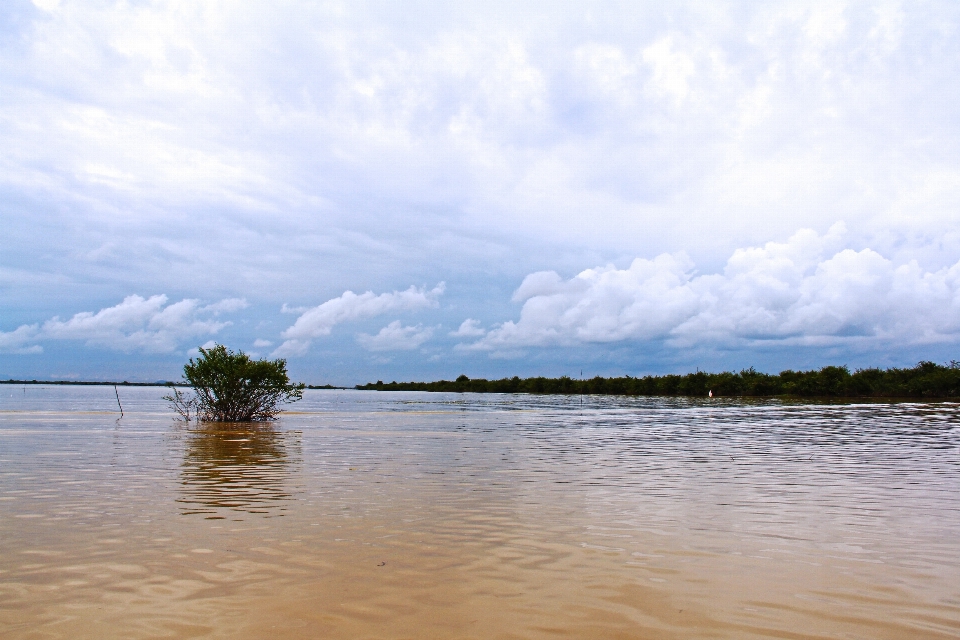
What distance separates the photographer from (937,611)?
551 centimetres

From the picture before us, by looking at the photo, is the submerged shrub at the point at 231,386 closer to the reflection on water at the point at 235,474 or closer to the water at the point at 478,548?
the reflection on water at the point at 235,474

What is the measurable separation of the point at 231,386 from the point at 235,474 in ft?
73.0

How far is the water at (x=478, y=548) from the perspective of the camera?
5266 mm

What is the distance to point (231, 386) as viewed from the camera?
3484 centimetres

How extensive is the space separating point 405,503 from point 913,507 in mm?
8218

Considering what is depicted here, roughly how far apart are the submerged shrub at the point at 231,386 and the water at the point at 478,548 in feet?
60.3

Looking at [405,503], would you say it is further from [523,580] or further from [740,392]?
[740,392]

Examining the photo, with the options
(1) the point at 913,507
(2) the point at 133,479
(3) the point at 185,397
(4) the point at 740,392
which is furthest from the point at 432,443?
(4) the point at 740,392

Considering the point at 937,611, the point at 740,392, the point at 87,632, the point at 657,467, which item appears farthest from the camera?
the point at 740,392

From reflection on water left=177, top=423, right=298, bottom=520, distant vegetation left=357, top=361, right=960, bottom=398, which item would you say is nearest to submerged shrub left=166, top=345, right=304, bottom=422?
reflection on water left=177, top=423, right=298, bottom=520

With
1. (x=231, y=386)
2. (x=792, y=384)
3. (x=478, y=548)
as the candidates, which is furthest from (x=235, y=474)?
(x=792, y=384)

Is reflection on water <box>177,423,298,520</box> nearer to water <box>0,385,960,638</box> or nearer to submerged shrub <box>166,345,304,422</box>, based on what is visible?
water <box>0,385,960,638</box>

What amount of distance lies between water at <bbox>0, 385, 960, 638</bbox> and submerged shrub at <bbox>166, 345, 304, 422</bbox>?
723 inches

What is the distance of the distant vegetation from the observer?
80125mm
